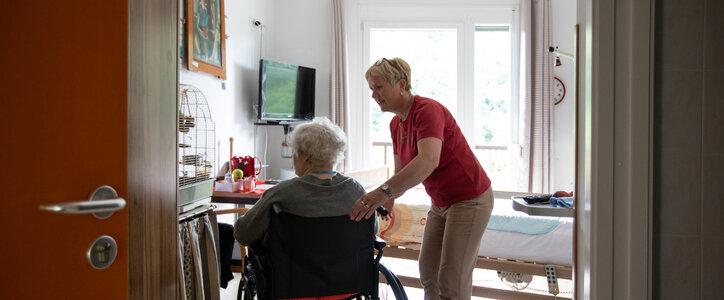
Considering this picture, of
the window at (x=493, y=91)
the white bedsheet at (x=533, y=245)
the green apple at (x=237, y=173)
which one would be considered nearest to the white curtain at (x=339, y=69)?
the window at (x=493, y=91)

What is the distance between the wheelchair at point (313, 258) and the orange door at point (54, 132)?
857 millimetres

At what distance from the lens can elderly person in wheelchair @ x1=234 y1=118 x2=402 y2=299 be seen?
1.53 m

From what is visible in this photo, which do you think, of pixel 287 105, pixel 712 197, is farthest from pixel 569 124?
pixel 712 197

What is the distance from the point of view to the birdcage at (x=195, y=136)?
2.34m

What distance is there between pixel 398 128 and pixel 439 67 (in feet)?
10.4

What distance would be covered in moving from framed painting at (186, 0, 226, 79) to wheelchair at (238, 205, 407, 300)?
6.26 ft

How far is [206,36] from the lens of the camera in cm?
329

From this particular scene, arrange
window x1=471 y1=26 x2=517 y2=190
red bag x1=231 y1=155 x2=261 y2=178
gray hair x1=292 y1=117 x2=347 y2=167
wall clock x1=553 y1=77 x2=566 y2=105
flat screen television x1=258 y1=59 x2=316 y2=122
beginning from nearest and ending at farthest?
gray hair x1=292 y1=117 x2=347 y2=167 → red bag x1=231 y1=155 x2=261 y2=178 → flat screen television x1=258 y1=59 x2=316 y2=122 → wall clock x1=553 y1=77 x2=566 y2=105 → window x1=471 y1=26 x2=517 y2=190

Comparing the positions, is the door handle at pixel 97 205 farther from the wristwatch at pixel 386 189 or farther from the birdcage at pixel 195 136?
the birdcage at pixel 195 136

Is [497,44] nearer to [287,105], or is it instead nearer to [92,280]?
[287,105]

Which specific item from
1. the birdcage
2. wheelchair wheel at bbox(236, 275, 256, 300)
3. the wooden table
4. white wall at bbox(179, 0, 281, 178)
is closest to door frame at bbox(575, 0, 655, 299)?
wheelchair wheel at bbox(236, 275, 256, 300)

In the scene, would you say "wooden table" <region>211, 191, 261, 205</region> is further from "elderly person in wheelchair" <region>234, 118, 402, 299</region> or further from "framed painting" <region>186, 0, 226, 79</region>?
"elderly person in wheelchair" <region>234, 118, 402, 299</region>

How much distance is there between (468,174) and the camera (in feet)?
5.87

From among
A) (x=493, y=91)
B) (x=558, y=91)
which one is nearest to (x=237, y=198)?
(x=493, y=91)
